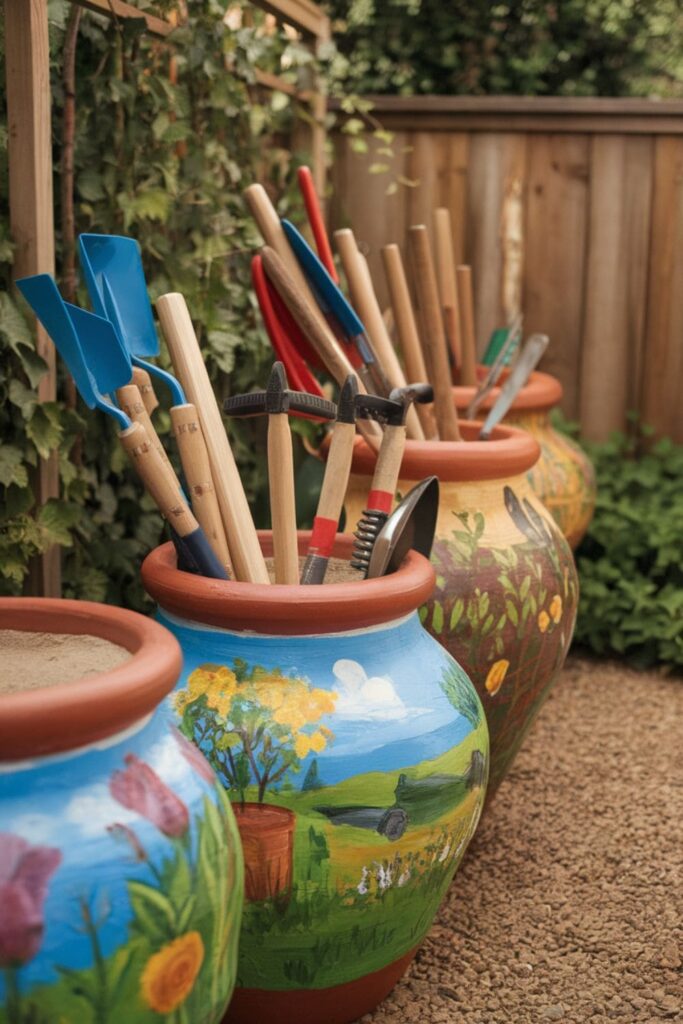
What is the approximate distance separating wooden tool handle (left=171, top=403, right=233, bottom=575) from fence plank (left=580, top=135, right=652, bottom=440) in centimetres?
242

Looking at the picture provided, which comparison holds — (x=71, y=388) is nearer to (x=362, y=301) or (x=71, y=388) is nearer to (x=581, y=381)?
(x=362, y=301)

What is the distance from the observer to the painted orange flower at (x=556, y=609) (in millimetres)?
1867

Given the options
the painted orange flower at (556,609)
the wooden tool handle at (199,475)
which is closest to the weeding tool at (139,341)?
the wooden tool handle at (199,475)

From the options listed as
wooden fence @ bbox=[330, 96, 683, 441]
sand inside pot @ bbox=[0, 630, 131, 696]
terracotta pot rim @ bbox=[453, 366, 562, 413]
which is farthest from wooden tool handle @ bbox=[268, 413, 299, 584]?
wooden fence @ bbox=[330, 96, 683, 441]

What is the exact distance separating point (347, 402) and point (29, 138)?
0.59 m

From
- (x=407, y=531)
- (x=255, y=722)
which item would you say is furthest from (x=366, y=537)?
(x=255, y=722)

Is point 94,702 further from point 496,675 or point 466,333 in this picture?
point 466,333

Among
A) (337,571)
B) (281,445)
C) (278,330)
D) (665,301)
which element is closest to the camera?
(281,445)

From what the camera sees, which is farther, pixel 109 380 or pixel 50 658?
pixel 109 380

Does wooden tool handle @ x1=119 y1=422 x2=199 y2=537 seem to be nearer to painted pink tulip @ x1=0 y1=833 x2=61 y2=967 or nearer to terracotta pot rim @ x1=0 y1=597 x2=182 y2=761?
terracotta pot rim @ x1=0 y1=597 x2=182 y2=761

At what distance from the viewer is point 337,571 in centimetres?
161

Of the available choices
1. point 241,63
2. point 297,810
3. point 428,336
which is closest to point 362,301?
point 428,336

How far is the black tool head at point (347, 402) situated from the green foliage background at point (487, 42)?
349cm

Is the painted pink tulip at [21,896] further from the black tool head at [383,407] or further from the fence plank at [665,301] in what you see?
the fence plank at [665,301]
